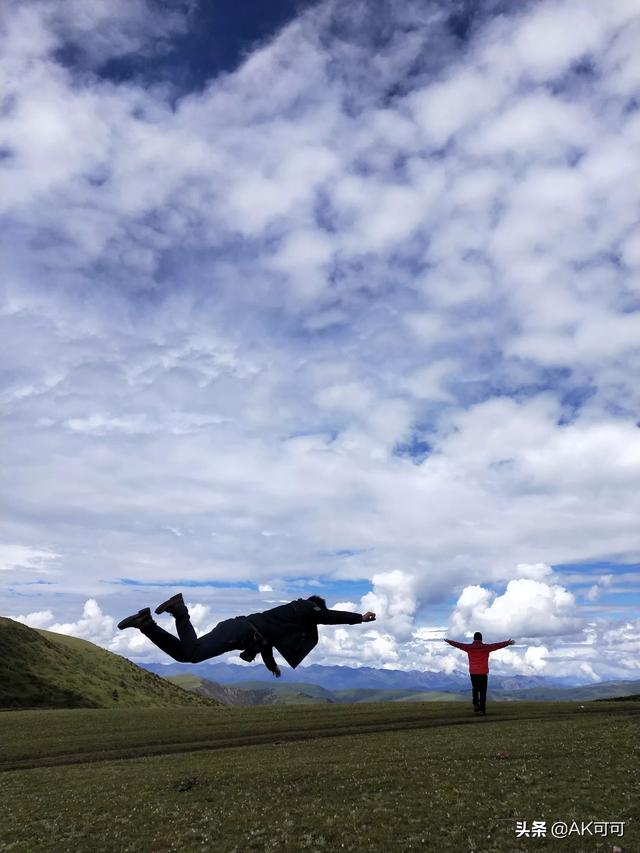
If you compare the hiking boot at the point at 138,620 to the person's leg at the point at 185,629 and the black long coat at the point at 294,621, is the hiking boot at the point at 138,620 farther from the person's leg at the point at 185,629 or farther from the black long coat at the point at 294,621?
the black long coat at the point at 294,621

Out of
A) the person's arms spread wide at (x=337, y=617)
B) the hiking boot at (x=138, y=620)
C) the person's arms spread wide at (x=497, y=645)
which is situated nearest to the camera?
the hiking boot at (x=138, y=620)

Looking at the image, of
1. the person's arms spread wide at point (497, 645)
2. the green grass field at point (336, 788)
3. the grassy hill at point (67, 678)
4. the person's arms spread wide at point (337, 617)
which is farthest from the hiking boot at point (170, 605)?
the grassy hill at point (67, 678)

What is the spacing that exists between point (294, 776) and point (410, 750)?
15.6 ft

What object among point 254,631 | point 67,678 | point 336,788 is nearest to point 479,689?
point 336,788

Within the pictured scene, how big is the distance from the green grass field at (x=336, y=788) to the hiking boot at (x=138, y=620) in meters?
5.97

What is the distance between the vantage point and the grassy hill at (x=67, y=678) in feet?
349

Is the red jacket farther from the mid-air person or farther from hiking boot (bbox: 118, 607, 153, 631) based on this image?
hiking boot (bbox: 118, 607, 153, 631)

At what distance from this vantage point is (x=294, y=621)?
12125 mm

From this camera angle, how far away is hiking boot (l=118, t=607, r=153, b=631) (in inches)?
425

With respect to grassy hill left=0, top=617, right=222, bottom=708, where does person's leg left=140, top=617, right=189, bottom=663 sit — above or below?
above

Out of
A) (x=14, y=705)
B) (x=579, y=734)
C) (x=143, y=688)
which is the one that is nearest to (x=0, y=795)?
(x=579, y=734)

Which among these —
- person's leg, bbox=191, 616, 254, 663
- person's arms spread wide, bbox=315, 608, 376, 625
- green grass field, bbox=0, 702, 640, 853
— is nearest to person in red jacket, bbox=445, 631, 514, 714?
green grass field, bbox=0, 702, 640, 853

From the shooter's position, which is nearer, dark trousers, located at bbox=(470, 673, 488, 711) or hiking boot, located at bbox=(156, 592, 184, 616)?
hiking boot, located at bbox=(156, 592, 184, 616)

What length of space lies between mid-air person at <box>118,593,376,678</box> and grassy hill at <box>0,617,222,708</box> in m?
104
